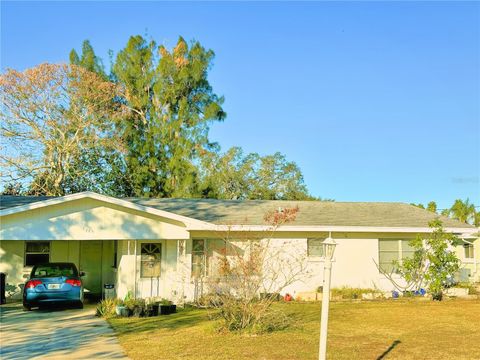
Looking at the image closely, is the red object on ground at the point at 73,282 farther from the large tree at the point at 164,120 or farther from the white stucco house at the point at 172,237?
the large tree at the point at 164,120

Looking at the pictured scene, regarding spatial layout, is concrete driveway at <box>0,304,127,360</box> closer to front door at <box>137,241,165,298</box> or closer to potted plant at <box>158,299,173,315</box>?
potted plant at <box>158,299,173,315</box>

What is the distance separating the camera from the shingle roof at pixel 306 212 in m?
20.7

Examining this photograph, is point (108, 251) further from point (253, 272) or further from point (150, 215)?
point (253, 272)

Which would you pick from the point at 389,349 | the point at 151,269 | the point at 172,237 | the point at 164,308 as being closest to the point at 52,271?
the point at 151,269

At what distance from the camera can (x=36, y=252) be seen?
2036 cm

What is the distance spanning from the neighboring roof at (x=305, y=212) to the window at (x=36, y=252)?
1615 millimetres

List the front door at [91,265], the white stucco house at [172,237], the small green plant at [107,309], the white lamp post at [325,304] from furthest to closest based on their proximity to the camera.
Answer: the front door at [91,265] → the white stucco house at [172,237] → the small green plant at [107,309] → the white lamp post at [325,304]

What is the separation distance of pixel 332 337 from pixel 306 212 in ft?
36.5

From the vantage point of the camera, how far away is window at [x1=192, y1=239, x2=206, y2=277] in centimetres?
1909

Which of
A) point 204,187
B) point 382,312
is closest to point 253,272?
point 382,312

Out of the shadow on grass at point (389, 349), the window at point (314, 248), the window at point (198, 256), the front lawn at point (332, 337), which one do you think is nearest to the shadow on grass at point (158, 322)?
the front lawn at point (332, 337)

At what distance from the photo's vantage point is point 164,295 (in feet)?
60.6

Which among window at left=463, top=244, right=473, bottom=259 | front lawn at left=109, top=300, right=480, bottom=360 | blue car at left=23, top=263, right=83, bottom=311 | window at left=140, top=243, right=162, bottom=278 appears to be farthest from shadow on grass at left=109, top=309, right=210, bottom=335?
window at left=463, top=244, right=473, bottom=259

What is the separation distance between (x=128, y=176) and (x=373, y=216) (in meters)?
19.0
